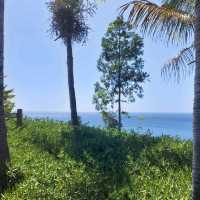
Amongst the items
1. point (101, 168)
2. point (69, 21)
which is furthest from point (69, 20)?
point (101, 168)

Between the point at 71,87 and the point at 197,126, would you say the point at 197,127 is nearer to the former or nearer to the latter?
the point at 197,126

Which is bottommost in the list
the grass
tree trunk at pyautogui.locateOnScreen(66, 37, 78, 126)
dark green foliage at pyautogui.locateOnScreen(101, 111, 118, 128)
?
the grass

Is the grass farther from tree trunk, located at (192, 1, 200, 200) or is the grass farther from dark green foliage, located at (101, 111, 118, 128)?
dark green foliage, located at (101, 111, 118, 128)

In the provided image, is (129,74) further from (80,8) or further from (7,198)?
(7,198)

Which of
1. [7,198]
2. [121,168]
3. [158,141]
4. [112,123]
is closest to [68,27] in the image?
[112,123]

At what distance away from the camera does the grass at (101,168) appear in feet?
39.9

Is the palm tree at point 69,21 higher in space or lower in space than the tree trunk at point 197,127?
higher

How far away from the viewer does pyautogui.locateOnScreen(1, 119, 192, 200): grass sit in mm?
12164

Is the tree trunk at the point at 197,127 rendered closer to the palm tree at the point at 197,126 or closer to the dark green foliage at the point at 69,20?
the palm tree at the point at 197,126

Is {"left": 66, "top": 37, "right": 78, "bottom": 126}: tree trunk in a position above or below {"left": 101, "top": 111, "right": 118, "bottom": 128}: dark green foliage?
above

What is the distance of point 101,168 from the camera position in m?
14.7

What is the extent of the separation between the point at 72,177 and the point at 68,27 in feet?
52.6

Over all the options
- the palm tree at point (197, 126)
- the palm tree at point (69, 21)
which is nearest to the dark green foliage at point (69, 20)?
the palm tree at point (69, 21)

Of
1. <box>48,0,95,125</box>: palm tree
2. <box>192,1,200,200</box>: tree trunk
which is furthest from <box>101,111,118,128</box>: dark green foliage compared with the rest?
<box>192,1,200,200</box>: tree trunk
